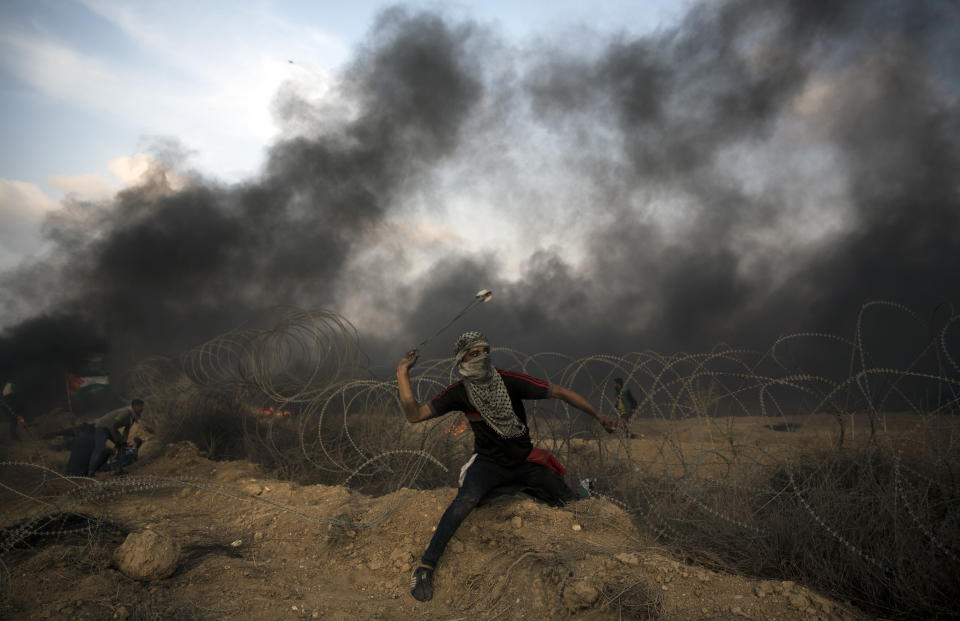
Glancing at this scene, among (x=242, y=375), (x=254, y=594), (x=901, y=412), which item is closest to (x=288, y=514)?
(x=254, y=594)

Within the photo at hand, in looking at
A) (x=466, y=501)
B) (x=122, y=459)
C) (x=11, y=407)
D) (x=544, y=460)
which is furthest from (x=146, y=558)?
(x=11, y=407)

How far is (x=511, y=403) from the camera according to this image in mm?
4793

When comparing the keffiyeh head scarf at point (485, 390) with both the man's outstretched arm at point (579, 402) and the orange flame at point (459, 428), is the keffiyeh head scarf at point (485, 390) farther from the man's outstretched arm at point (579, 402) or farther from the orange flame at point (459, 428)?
the orange flame at point (459, 428)

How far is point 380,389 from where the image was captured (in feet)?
25.9

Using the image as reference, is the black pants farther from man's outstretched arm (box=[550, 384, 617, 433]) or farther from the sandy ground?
man's outstretched arm (box=[550, 384, 617, 433])

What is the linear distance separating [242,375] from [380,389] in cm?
354

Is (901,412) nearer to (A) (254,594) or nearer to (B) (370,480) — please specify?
(B) (370,480)

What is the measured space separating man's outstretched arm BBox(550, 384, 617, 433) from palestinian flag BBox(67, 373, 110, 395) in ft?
70.9

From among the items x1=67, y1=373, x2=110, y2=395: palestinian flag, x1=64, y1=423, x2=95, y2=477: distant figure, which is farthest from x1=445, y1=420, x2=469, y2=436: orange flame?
x1=67, y1=373, x2=110, y2=395: palestinian flag

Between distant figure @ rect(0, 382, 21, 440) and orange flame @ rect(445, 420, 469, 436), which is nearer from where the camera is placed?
orange flame @ rect(445, 420, 469, 436)

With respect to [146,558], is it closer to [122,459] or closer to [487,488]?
[487,488]

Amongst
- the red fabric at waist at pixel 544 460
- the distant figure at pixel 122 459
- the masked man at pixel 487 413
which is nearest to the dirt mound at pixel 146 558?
the masked man at pixel 487 413

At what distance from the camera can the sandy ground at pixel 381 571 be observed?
3.66 metres

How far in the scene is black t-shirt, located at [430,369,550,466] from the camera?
4.77m
